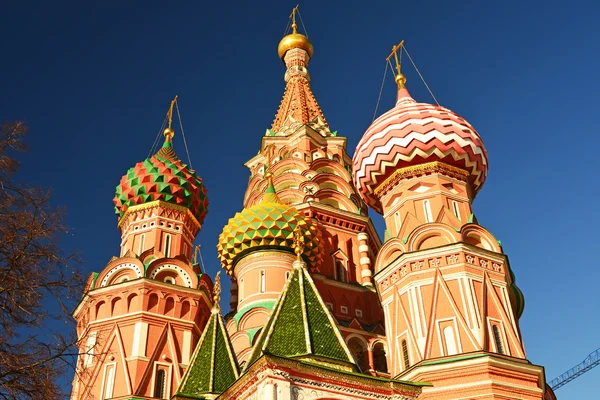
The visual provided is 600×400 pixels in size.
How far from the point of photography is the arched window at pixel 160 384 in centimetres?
1591

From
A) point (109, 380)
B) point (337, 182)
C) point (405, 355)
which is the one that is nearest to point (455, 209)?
point (405, 355)

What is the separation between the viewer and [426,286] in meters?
15.0

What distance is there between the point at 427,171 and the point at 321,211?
4.86 m

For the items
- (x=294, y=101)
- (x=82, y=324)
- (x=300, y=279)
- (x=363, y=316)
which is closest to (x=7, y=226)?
(x=300, y=279)

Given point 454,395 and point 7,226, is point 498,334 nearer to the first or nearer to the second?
point 454,395

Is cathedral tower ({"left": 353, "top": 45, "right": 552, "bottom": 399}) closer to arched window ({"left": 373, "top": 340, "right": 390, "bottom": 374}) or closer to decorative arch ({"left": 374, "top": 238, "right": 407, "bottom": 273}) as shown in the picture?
decorative arch ({"left": 374, "top": 238, "right": 407, "bottom": 273})

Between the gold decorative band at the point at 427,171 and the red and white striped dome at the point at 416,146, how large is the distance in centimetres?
10

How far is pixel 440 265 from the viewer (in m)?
15.1

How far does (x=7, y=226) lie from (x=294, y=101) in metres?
21.7

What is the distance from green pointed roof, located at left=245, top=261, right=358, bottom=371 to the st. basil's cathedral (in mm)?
26

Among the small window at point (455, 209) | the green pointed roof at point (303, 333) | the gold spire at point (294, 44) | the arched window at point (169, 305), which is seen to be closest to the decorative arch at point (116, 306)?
the arched window at point (169, 305)

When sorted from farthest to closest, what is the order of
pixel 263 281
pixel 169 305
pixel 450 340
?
pixel 263 281 → pixel 169 305 → pixel 450 340

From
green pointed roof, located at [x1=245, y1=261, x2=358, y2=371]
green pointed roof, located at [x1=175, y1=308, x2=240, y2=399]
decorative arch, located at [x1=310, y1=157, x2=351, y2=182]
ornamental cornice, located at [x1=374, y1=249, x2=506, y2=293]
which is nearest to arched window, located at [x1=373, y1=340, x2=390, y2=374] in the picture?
ornamental cornice, located at [x1=374, y1=249, x2=506, y2=293]

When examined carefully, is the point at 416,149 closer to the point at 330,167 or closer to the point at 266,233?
the point at 266,233
